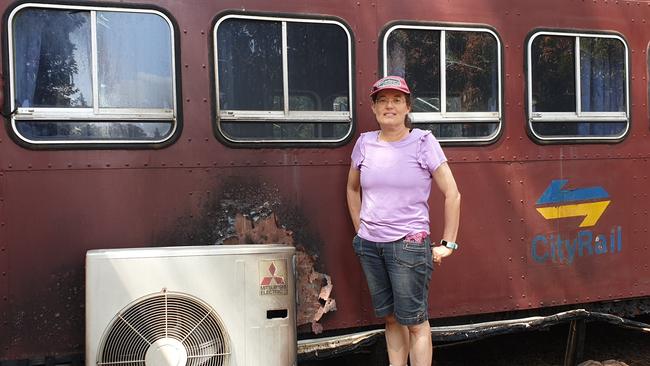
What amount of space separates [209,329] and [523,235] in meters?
2.01

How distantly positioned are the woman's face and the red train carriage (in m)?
0.46

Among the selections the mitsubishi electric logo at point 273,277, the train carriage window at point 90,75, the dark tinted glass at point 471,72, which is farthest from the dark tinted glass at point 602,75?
the train carriage window at point 90,75

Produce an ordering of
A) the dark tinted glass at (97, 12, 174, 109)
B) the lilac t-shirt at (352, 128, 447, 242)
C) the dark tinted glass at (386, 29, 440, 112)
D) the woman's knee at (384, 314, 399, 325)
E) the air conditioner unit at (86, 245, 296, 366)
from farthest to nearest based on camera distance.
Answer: the dark tinted glass at (386, 29, 440, 112) < the woman's knee at (384, 314, 399, 325) < the dark tinted glass at (97, 12, 174, 109) < the lilac t-shirt at (352, 128, 447, 242) < the air conditioner unit at (86, 245, 296, 366)

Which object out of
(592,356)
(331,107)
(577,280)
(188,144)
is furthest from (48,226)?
(592,356)

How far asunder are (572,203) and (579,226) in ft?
0.52

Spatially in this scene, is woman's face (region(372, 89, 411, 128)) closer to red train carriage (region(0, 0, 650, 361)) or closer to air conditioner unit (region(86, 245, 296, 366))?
red train carriage (region(0, 0, 650, 361))

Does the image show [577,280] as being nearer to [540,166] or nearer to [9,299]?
[540,166]

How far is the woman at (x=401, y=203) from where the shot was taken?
2.88m

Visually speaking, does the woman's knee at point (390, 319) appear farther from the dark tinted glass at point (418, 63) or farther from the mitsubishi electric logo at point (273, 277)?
the dark tinted glass at point (418, 63)

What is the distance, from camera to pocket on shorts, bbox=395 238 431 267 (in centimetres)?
288

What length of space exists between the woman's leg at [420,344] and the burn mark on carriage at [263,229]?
529 millimetres

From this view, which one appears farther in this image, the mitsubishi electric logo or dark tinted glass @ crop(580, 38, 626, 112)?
dark tinted glass @ crop(580, 38, 626, 112)

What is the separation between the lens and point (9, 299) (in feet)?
9.57

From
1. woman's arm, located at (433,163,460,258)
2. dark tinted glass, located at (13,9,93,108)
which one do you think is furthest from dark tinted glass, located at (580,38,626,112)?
dark tinted glass, located at (13,9,93,108)
